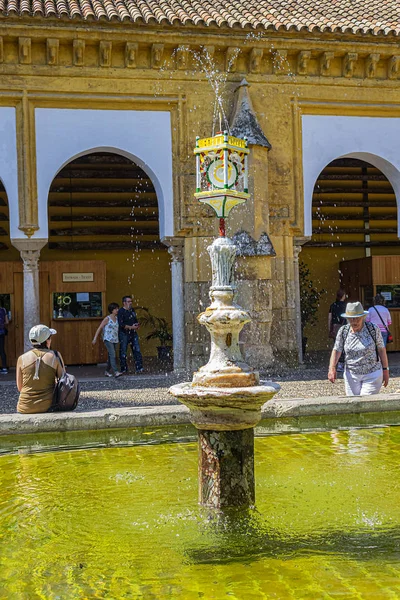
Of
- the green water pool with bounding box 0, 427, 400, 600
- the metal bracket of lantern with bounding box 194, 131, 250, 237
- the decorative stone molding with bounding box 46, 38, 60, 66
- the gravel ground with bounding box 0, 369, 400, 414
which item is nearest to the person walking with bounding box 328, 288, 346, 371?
the gravel ground with bounding box 0, 369, 400, 414

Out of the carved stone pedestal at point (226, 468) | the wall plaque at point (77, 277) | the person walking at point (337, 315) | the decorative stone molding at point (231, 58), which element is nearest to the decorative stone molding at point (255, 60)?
the decorative stone molding at point (231, 58)

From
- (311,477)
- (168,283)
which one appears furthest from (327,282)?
(311,477)

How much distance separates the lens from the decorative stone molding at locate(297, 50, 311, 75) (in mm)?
Answer: 14316

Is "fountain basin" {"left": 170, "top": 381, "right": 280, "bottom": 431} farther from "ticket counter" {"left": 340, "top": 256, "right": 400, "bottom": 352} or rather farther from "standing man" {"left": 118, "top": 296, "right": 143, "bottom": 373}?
"ticket counter" {"left": 340, "top": 256, "right": 400, "bottom": 352}

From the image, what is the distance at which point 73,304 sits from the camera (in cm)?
1688

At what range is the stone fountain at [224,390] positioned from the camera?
187 inches

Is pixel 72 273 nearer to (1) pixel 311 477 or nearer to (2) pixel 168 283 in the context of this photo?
(2) pixel 168 283

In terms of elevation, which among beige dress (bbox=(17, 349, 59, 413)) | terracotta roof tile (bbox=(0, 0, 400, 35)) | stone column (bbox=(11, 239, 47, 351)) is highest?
terracotta roof tile (bbox=(0, 0, 400, 35))

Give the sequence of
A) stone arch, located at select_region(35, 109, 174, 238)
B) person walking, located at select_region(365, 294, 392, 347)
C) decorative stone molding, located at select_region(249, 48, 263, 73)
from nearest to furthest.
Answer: person walking, located at select_region(365, 294, 392, 347)
stone arch, located at select_region(35, 109, 174, 238)
decorative stone molding, located at select_region(249, 48, 263, 73)

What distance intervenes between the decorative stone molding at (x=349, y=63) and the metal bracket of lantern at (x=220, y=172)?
33.6 ft

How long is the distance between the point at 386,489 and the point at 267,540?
128 centimetres

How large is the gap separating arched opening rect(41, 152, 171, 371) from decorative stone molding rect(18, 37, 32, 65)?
382 centimetres

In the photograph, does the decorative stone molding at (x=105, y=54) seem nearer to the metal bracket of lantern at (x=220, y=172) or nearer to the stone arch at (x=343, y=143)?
the stone arch at (x=343, y=143)

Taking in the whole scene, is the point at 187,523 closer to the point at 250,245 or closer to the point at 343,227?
the point at 250,245
